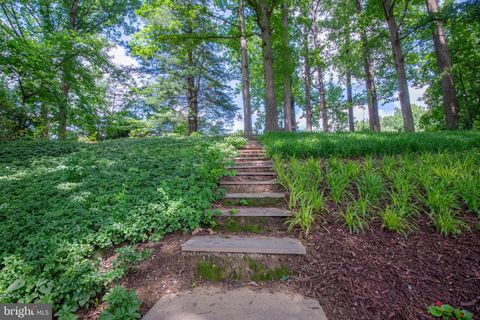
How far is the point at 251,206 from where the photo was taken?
9.21 feet

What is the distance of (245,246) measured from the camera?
1895 mm

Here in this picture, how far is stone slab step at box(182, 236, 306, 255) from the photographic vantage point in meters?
1.83

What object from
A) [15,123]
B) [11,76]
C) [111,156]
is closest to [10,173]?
[111,156]

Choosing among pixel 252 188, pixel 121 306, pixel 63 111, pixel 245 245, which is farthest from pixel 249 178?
pixel 63 111

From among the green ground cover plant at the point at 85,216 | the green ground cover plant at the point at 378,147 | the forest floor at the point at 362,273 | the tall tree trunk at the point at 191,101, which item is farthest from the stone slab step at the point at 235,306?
the tall tree trunk at the point at 191,101

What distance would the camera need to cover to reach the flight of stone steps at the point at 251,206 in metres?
1.88

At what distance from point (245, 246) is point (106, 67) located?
9.98 m

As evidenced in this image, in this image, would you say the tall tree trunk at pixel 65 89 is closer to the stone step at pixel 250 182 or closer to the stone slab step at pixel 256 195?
the stone step at pixel 250 182

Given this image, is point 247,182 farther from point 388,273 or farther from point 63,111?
point 63,111

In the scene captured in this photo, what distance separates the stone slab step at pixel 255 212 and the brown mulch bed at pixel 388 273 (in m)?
0.45

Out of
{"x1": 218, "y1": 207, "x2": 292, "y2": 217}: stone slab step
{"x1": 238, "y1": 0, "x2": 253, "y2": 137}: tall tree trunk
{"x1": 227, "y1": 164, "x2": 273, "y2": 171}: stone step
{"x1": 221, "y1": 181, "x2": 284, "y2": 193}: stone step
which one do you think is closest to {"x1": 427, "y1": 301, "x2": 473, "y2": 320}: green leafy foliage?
{"x1": 218, "y1": 207, "x2": 292, "y2": 217}: stone slab step

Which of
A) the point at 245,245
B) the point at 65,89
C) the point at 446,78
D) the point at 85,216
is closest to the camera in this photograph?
the point at 245,245

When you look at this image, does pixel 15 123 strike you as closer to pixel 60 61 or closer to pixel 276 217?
pixel 60 61

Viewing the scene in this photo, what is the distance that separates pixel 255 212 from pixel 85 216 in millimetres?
1928
